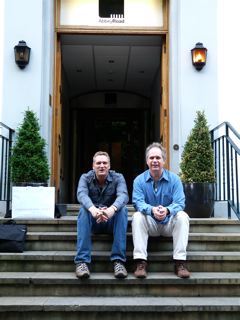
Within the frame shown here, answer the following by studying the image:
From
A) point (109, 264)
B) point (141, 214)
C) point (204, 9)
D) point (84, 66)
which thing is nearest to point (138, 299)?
point (109, 264)

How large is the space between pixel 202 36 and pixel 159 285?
3.51 metres

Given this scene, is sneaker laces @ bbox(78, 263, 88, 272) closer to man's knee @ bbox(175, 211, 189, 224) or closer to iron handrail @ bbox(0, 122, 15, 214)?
man's knee @ bbox(175, 211, 189, 224)

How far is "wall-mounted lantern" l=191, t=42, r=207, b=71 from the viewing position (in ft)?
18.1

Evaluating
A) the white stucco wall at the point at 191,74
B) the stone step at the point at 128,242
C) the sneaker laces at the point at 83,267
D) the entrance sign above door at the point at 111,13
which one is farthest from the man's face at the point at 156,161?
the entrance sign above door at the point at 111,13

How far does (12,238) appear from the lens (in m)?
3.82

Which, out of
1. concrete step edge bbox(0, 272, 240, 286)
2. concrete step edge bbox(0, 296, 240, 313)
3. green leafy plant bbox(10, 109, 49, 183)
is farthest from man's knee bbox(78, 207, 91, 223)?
green leafy plant bbox(10, 109, 49, 183)

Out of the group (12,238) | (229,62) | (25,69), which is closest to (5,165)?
(25,69)

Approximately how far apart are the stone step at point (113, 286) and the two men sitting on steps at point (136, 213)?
7cm

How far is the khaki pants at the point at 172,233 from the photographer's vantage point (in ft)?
11.5

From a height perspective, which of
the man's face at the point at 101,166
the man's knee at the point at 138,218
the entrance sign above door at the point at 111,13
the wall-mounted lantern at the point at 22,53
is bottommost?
the man's knee at the point at 138,218

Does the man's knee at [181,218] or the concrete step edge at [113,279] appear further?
the man's knee at [181,218]

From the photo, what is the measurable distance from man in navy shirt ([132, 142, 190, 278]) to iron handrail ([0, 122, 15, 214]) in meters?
1.97

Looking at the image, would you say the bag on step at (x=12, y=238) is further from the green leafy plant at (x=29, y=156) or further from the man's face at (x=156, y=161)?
the man's face at (x=156, y=161)

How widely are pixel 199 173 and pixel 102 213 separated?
5.28 ft
